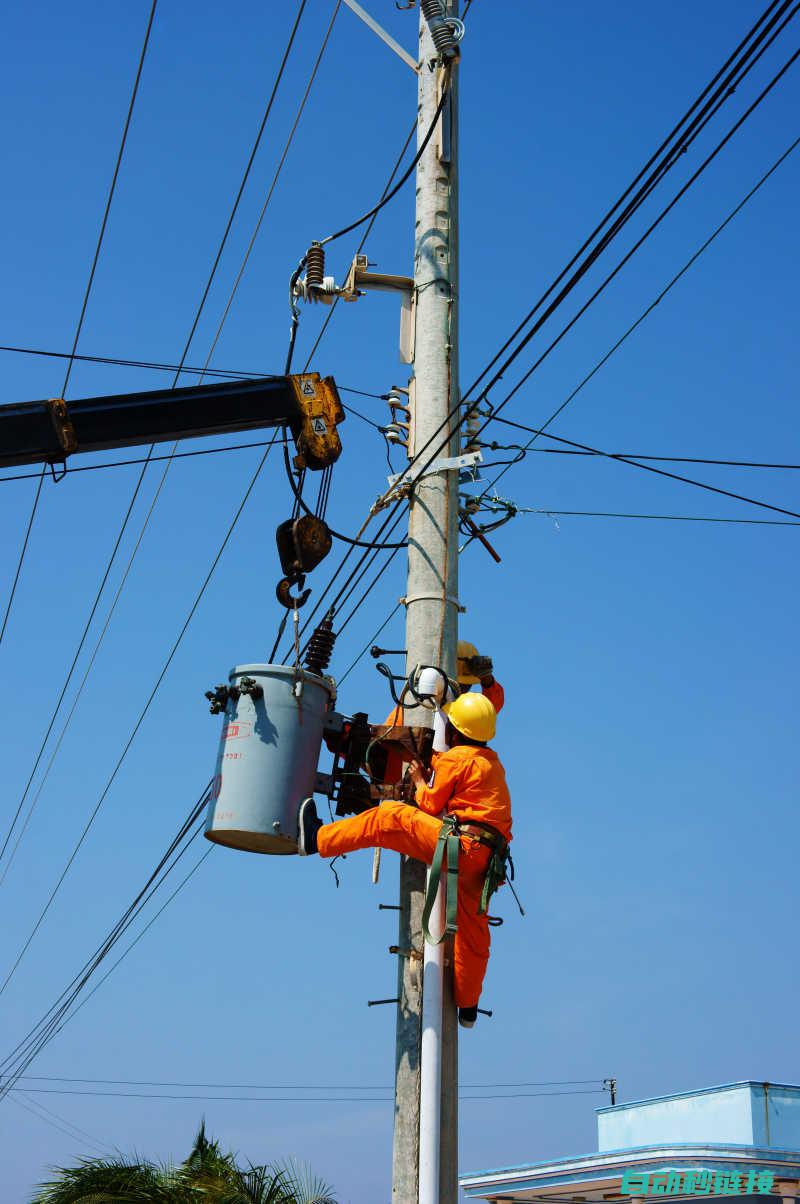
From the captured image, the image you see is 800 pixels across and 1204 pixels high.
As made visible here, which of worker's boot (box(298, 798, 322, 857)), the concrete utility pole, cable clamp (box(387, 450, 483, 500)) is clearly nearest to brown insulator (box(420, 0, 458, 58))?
the concrete utility pole

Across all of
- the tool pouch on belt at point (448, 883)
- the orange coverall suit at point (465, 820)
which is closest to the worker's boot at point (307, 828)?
the orange coverall suit at point (465, 820)

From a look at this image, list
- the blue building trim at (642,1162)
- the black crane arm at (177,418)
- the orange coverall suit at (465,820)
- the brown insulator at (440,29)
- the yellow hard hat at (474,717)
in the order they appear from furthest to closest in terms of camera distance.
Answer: the blue building trim at (642,1162)
the black crane arm at (177,418)
the brown insulator at (440,29)
the yellow hard hat at (474,717)
the orange coverall suit at (465,820)

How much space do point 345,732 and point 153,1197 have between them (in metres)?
7.97

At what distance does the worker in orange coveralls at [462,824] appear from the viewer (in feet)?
18.9

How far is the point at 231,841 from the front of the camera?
644cm

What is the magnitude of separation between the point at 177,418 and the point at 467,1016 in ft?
14.8

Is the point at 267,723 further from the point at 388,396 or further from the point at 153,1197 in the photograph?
the point at 153,1197

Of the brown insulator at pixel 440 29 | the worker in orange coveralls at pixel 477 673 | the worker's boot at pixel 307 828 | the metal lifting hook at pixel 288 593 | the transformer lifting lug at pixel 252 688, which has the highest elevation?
the brown insulator at pixel 440 29

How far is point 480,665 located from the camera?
7.05 metres

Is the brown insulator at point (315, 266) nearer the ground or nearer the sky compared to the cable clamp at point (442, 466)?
nearer the sky

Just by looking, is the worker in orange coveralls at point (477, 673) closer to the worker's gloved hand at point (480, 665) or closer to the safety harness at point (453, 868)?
the worker's gloved hand at point (480, 665)

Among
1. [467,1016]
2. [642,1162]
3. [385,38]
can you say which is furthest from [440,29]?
[642,1162]

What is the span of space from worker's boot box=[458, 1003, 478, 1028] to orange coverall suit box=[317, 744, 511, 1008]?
1.3 inches

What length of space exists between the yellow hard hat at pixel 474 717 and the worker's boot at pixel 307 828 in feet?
2.76
